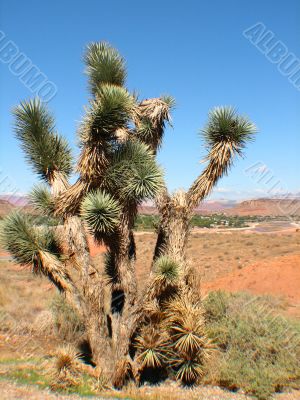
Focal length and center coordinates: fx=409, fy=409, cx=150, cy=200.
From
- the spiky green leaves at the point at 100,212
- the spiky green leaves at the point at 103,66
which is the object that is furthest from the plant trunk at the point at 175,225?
the spiky green leaves at the point at 103,66

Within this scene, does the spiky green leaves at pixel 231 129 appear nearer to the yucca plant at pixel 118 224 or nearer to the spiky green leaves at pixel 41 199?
the yucca plant at pixel 118 224

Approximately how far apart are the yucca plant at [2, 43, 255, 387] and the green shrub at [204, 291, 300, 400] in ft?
1.92

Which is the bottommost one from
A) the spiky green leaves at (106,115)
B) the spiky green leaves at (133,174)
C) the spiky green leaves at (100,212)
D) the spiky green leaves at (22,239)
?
the spiky green leaves at (22,239)

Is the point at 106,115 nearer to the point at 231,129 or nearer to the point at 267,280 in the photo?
the point at 231,129

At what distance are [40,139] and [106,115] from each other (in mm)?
1776

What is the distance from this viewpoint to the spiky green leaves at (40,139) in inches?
299

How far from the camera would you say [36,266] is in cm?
742

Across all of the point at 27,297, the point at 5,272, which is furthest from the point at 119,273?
the point at 5,272

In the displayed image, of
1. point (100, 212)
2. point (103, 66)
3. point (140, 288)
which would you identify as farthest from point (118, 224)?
point (140, 288)

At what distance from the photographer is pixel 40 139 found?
772 centimetres

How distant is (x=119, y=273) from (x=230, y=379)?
2.62m

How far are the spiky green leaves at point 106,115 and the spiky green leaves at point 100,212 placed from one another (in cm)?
100

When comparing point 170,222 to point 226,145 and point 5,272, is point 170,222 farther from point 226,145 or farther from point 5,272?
point 5,272

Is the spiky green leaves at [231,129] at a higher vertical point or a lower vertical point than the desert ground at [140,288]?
higher
